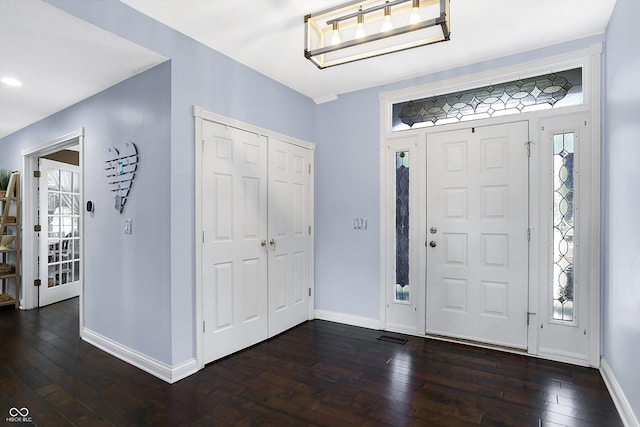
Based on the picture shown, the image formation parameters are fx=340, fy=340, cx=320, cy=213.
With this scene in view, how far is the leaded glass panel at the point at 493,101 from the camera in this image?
9.39ft

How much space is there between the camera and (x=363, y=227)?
374 cm

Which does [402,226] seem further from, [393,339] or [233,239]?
[233,239]

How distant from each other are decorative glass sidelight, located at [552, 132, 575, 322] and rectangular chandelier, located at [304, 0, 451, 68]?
144cm

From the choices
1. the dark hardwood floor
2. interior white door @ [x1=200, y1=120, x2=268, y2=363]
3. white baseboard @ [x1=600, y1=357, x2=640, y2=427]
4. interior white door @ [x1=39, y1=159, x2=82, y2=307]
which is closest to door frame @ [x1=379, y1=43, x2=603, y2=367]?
white baseboard @ [x1=600, y1=357, x2=640, y2=427]

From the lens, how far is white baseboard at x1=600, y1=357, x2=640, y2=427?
6.24 ft

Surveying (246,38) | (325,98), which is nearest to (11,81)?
(246,38)

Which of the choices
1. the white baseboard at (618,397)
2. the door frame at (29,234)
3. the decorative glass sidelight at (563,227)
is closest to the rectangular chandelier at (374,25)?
the decorative glass sidelight at (563,227)

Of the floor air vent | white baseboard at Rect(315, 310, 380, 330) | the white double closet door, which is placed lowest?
the floor air vent

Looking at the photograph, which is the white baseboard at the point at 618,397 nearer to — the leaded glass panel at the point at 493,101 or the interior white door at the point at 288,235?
the leaded glass panel at the point at 493,101

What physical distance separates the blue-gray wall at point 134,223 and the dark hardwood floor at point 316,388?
313 millimetres

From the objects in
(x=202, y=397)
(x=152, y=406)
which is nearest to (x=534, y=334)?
(x=202, y=397)

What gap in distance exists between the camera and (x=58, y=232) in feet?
15.7

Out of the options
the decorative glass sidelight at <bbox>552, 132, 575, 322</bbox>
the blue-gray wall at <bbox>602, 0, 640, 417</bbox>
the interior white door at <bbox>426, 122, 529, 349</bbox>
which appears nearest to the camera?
the blue-gray wall at <bbox>602, 0, 640, 417</bbox>

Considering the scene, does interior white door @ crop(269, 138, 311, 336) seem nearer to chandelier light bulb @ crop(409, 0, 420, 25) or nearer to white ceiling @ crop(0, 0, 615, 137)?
white ceiling @ crop(0, 0, 615, 137)
